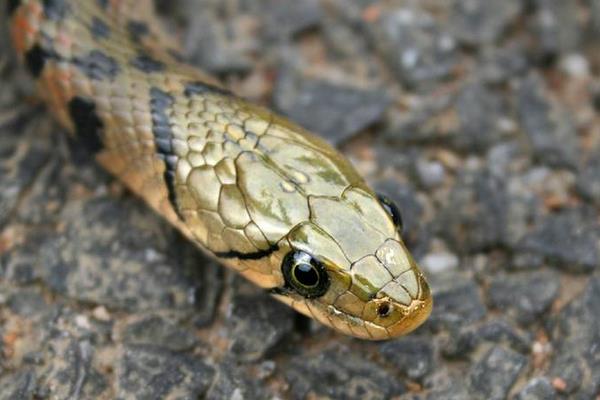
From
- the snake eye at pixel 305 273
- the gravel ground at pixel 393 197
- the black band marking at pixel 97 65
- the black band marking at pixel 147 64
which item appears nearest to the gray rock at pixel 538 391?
the gravel ground at pixel 393 197

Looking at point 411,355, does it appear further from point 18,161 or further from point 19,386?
point 18,161

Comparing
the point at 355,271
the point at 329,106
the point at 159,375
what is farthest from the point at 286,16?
the point at 159,375

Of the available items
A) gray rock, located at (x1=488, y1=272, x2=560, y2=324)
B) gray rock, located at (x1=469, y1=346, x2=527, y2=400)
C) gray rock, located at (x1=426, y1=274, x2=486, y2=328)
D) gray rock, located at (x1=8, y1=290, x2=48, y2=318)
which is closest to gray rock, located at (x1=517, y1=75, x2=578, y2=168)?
gray rock, located at (x1=488, y1=272, x2=560, y2=324)

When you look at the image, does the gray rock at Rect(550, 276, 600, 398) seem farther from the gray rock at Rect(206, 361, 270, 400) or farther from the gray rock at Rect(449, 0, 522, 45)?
the gray rock at Rect(449, 0, 522, 45)

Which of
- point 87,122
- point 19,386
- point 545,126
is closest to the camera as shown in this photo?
point 19,386

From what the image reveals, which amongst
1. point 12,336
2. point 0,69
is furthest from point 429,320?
point 0,69

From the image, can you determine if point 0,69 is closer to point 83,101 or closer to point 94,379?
point 83,101
